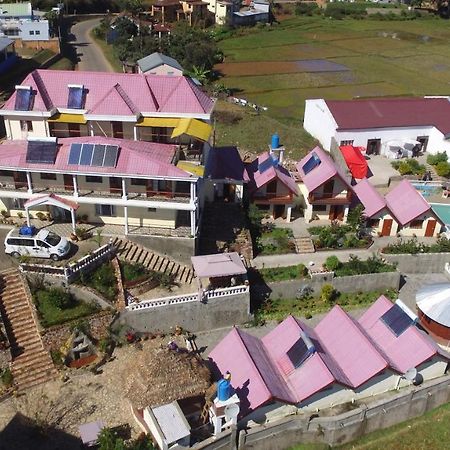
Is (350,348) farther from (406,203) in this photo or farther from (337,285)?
(406,203)

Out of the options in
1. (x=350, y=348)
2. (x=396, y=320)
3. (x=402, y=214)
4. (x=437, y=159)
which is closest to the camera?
(x=350, y=348)

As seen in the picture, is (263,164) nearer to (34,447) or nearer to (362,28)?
(34,447)

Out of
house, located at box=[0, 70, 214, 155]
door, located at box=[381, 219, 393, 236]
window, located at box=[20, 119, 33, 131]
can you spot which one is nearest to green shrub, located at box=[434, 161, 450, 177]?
door, located at box=[381, 219, 393, 236]

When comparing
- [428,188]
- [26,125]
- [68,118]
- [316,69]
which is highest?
[68,118]

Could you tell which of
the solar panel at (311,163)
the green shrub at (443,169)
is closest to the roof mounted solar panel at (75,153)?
the solar panel at (311,163)

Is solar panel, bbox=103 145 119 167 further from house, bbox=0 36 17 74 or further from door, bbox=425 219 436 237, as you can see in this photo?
house, bbox=0 36 17 74

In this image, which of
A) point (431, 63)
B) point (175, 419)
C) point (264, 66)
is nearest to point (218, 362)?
point (175, 419)

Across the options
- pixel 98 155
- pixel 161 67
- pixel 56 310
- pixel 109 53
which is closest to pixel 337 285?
pixel 98 155
